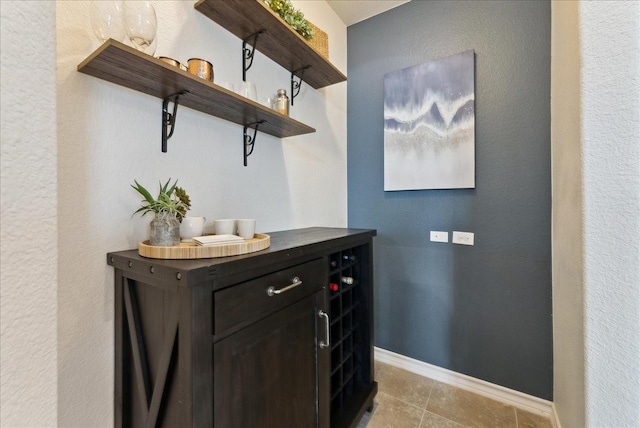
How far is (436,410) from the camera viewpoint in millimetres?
1676

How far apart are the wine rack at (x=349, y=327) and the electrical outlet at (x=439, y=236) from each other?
0.60 m

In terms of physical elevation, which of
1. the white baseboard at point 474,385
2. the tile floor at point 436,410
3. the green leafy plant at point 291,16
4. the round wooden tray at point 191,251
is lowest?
the tile floor at point 436,410

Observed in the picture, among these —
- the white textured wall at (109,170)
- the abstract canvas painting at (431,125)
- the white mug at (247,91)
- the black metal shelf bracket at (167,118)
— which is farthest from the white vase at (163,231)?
the abstract canvas painting at (431,125)

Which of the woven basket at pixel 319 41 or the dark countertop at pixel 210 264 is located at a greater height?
the woven basket at pixel 319 41

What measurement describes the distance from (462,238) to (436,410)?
108 cm

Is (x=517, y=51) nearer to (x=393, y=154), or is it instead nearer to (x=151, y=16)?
(x=393, y=154)

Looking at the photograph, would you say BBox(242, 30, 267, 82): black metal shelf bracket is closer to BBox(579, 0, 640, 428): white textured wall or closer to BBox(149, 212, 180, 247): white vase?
BBox(149, 212, 180, 247): white vase

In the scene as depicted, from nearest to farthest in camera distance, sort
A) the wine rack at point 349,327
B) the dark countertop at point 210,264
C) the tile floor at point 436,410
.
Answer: the dark countertop at point 210,264 → the wine rack at point 349,327 → the tile floor at point 436,410

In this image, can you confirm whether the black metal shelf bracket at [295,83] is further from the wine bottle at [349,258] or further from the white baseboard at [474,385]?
the white baseboard at [474,385]

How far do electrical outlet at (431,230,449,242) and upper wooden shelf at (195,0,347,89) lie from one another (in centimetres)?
125

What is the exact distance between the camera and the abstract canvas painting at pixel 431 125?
1819 mm

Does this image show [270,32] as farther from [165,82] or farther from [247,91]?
[165,82]

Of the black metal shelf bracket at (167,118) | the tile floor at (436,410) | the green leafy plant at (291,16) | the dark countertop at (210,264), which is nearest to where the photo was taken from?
the dark countertop at (210,264)

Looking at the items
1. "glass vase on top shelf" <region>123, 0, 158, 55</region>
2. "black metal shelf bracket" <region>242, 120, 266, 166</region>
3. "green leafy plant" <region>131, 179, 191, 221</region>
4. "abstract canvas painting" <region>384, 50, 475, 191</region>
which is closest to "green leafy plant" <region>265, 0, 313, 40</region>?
"black metal shelf bracket" <region>242, 120, 266, 166</region>
